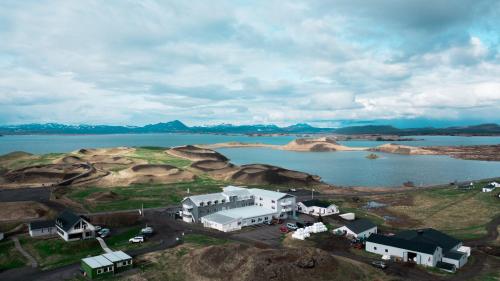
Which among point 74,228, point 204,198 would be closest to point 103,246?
point 74,228

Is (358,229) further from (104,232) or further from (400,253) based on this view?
(104,232)

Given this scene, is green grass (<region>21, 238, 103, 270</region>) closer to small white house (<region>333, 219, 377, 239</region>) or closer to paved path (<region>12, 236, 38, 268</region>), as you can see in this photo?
paved path (<region>12, 236, 38, 268</region>)

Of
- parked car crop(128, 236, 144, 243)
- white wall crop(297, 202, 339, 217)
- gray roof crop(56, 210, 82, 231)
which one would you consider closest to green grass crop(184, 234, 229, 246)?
parked car crop(128, 236, 144, 243)

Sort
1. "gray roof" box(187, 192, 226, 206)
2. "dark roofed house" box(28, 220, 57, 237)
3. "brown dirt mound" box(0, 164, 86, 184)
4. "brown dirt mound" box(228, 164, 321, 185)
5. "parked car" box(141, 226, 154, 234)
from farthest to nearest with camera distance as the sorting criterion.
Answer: "brown dirt mound" box(228, 164, 321, 185) < "brown dirt mound" box(0, 164, 86, 184) < "gray roof" box(187, 192, 226, 206) < "parked car" box(141, 226, 154, 234) < "dark roofed house" box(28, 220, 57, 237)

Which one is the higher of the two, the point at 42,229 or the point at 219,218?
the point at 219,218

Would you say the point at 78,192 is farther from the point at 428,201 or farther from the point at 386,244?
the point at 428,201
